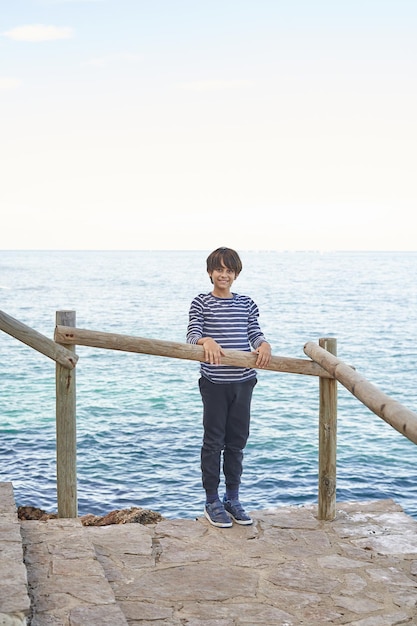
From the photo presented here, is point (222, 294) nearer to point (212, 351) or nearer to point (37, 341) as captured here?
point (212, 351)

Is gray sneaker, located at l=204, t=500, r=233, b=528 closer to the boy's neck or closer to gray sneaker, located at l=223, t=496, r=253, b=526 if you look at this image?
gray sneaker, located at l=223, t=496, r=253, b=526

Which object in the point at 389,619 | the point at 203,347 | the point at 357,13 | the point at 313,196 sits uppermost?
the point at 357,13

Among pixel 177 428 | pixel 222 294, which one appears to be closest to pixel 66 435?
pixel 222 294

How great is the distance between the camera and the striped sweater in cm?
471

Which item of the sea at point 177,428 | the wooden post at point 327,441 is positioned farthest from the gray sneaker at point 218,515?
the sea at point 177,428

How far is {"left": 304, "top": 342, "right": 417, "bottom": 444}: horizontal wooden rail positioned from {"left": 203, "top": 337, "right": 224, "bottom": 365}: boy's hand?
631 mm

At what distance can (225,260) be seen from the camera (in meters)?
4.58

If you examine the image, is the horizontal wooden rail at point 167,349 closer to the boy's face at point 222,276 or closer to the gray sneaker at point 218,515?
the boy's face at point 222,276

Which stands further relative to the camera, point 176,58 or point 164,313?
point 176,58

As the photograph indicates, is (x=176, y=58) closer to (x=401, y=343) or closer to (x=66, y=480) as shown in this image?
(x=401, y=343)

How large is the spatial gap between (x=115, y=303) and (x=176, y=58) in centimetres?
1474

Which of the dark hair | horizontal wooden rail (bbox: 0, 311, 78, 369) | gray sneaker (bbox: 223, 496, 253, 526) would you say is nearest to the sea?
gray sneaker (bbox: 223, 496, 253, 526)

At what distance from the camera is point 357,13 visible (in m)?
38.9

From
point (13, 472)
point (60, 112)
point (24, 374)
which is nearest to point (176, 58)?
point (60, 112)
